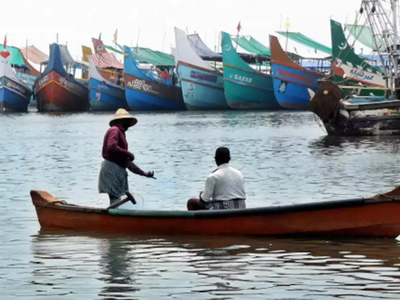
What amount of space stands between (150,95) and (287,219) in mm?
63204

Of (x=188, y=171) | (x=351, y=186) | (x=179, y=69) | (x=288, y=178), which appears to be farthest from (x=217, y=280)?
(x=179, y=69)

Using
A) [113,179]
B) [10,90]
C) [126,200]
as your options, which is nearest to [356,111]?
[126,200]

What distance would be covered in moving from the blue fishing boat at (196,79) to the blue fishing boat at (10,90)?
12.7 metres

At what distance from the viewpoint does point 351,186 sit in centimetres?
1788


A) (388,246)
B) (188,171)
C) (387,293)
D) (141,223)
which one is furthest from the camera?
(188,171)

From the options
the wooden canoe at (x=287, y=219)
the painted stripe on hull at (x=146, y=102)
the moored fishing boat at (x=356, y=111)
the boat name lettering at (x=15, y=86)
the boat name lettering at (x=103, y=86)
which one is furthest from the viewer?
the boat name lettering at (x=103, y=86)

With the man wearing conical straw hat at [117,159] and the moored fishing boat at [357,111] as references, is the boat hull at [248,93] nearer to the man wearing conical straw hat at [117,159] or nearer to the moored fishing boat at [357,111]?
the moored fishing boat at [357,111]

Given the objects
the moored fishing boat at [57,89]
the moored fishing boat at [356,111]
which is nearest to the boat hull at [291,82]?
the moored fishing boat at [57,89]

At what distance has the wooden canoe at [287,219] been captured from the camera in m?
10.7

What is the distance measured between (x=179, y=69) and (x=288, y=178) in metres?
51.9

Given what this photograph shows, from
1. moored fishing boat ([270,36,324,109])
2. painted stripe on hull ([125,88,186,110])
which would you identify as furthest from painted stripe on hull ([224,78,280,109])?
painted stripe on hull ([125,88,186,110])

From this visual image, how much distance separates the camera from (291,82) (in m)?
66.1

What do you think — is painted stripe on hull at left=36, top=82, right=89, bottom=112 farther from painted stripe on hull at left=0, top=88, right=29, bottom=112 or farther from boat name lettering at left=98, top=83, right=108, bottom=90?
boat name lettering at left=98, top=83, right=108, bottom=90

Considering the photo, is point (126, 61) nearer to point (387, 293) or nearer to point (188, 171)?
point (188, 171)
